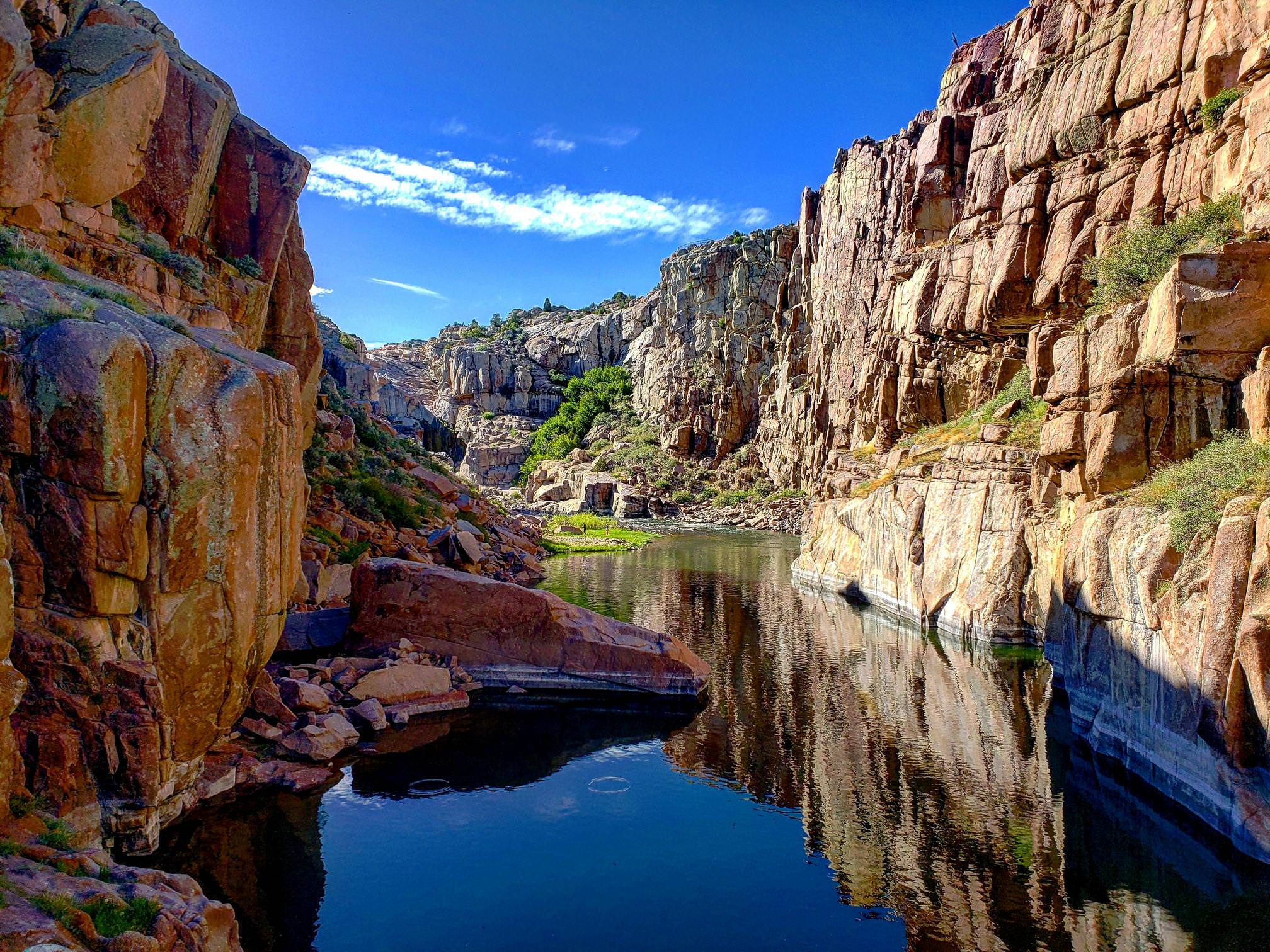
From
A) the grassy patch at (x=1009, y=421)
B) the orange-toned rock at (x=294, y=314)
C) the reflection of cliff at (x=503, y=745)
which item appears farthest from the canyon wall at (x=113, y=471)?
the grassy patch at (x=1009, y=421)

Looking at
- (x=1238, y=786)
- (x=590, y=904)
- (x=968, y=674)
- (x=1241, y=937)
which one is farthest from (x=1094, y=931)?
(x=968, y=674)

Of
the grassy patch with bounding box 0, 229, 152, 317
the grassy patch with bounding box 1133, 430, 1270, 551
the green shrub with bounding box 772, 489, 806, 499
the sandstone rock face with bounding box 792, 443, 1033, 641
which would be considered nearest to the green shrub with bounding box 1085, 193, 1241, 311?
the grassy patch with bounding box 1133, 430, 1270, 551

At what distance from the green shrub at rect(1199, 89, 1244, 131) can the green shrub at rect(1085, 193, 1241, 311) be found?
16.0 ft

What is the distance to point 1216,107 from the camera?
2969cm

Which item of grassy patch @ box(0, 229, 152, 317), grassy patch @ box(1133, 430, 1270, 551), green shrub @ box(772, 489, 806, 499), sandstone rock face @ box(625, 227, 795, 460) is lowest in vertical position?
grassy patch @ box(1133, 430, 1270, 551)

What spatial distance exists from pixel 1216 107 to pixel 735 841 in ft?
103

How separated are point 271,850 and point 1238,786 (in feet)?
55.1

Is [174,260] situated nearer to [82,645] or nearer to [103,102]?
[103,102]

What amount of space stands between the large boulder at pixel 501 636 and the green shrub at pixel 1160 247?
17.8m

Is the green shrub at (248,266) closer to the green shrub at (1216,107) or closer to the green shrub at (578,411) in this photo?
the green shrub at (1216,107)

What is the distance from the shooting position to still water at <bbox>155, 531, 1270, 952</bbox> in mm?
12562

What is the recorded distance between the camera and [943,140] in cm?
6062

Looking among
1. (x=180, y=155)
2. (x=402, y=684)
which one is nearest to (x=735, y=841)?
(x=402, y=684)

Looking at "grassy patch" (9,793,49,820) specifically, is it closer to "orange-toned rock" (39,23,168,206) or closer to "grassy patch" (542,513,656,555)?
"orange-toned rock" (39,23,168,206)
